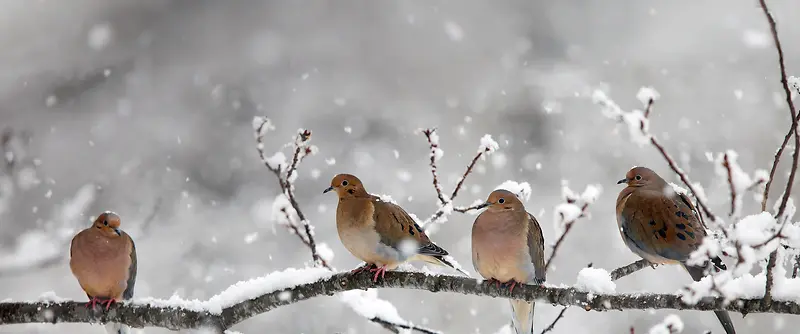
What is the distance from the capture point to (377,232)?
10.9 ft

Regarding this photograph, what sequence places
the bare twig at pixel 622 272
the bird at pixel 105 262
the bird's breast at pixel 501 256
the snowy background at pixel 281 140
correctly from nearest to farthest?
the bird's breast at pixel 501 256
the bare twig at pixel 622 272
the bird at pixel 105 262
the snowy background at pixel 281 140

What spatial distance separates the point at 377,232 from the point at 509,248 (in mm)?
640

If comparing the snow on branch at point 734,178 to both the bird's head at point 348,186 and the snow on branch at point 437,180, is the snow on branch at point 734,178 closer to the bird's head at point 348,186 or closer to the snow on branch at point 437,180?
the snow on branch at point 437,180

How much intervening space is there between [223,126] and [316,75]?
6.18 feet

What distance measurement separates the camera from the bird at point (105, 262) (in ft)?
11.4

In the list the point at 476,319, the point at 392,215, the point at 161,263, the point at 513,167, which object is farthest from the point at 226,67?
the point at 392,215

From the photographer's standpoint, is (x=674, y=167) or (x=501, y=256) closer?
(x=674, y=167)

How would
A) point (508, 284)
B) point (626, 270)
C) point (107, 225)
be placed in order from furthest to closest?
1. point (107, 225)
2. point (626, 270)
3. point (508, 284)

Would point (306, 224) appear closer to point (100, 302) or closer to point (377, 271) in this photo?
point (377, 271)

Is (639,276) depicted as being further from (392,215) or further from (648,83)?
(392,215)

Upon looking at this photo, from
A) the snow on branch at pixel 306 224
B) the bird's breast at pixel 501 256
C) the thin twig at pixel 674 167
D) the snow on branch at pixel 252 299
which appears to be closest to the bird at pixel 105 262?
the snow on branch at pixel 252 299

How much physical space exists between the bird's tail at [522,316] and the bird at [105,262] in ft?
5.98

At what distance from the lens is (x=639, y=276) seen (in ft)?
28.8

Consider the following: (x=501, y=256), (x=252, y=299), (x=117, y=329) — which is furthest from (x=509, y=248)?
(x=117, y=329)
